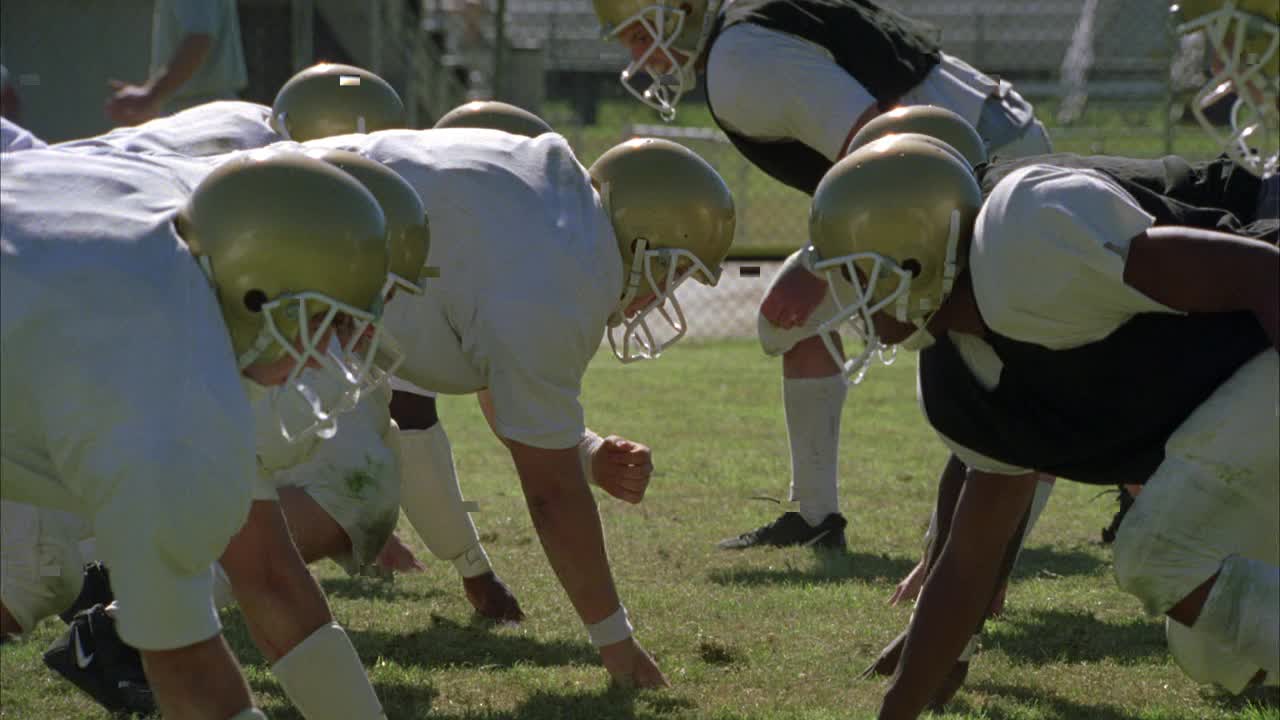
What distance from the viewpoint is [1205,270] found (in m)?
2.62

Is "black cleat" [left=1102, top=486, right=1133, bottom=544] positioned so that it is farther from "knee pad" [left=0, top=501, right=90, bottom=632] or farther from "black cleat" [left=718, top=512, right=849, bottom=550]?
"knee pad" [left=0, top=501, right=90, bottom=632]

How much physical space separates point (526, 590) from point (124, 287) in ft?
9.01

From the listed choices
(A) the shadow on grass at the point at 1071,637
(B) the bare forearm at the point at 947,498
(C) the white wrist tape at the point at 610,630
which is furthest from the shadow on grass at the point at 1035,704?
(C) the white wrist tape at the point at 610,630

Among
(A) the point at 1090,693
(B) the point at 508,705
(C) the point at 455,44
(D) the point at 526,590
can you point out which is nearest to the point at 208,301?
(B) the point at 508,705

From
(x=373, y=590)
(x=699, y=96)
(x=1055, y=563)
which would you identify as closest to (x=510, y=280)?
(x=373, y=590)

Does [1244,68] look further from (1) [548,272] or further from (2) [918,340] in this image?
(1) [548,272]

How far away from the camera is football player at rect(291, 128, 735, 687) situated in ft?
11.4

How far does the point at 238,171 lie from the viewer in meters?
2.32

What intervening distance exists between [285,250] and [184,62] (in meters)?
5.11

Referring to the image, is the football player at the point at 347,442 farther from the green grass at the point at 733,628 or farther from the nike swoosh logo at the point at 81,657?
the nike swoosh logo at the point at 81,657

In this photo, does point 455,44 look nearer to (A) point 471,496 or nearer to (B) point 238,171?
(A) point 471,496

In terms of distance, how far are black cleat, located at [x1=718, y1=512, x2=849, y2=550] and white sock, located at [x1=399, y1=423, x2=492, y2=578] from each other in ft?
3.62

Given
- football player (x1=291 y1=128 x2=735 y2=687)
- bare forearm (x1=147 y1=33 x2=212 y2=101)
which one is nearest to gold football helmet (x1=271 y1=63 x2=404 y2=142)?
football player (x1=291 y1=128 x2=735 y2=687)

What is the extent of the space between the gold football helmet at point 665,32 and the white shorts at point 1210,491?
7.07 feet
